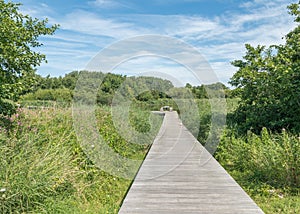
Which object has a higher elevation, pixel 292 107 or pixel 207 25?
pixel 207 25

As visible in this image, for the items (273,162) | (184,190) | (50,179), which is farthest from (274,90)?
(50,179)

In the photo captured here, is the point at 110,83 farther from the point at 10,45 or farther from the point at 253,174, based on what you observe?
the point at 253,174

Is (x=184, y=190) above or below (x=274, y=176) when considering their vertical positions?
above

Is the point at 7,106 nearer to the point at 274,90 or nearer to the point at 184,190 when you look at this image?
the point at 184,190

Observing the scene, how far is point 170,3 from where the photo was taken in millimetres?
8266

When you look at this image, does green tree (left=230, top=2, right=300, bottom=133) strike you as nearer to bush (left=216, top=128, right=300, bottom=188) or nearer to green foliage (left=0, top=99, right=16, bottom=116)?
bush (left=216, top=128, right=300, bottom=188)

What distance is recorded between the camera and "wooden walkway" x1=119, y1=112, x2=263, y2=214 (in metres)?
3.56

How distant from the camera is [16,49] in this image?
18.5 feet

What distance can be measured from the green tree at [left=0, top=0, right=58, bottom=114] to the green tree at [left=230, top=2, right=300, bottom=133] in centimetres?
555

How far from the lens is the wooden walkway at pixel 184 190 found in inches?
140

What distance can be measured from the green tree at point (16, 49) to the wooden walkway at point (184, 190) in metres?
2.75

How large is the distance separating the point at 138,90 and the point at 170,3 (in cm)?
401

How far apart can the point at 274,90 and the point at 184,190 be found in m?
5.11

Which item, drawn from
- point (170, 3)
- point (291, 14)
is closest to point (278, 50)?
point (291, 14)
